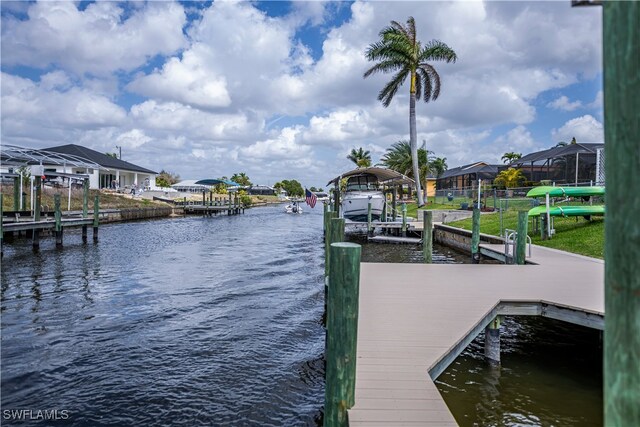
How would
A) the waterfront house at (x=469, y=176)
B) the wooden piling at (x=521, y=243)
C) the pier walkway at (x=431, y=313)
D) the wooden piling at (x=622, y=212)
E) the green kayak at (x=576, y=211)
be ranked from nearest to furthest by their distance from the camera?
the wooden piling at (x=622, y=212) < the pier walkway at (x=431, y=313) < the wooden piling at (x=521, y=243) < the green kayak at (x=576, y=211) < the waterfront house at (x=469, y=176)

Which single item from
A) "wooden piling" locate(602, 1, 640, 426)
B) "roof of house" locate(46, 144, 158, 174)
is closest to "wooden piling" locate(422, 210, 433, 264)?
"wooden piling" locate(602, 1, 640, 426)

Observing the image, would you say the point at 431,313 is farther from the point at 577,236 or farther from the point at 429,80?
the point at 429,80

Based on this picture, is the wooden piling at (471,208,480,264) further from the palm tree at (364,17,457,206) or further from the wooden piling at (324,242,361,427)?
the palm tree at (364,17,457,206)

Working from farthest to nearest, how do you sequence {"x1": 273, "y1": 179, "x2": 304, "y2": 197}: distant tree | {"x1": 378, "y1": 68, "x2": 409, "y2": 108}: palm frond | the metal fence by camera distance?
{"x1": 273, "y1": 179, "x2": 304, "y2": 197}: distant tree
{"x1": 378, "y1": 68, "x2": 409, "y2": 108}: palm frond
the metal fence

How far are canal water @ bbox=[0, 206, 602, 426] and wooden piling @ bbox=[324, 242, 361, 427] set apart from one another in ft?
6.46

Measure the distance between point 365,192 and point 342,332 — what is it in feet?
72.8

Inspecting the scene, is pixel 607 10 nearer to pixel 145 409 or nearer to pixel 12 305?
pixel 145 409

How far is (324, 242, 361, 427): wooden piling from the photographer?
150 inches

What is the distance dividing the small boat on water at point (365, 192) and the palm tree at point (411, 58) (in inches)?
390

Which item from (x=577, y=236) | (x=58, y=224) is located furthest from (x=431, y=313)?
(x=58, y=224)

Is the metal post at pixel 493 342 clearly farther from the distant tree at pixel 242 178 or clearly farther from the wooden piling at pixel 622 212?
the distant tree at pixel 242 178

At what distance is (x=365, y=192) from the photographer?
84.7ft

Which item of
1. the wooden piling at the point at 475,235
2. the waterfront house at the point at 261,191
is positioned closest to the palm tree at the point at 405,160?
the wooden piling at the point at 475,235

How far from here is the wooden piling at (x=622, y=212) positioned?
1417mm
